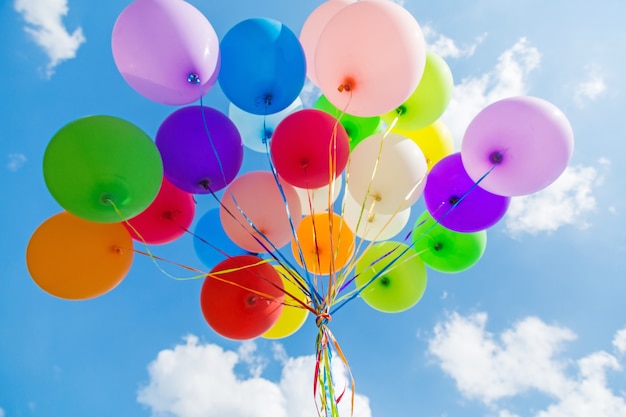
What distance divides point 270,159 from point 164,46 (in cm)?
110

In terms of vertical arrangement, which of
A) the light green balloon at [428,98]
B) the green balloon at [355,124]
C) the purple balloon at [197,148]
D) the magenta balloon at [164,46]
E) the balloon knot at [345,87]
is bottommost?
the purple balloon at [197,148]

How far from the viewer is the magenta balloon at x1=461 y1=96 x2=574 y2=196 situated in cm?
306

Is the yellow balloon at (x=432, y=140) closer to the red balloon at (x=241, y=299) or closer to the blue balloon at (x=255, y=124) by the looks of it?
the blue balloon at (x=255, y=124)

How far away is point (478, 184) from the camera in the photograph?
3.31 metres

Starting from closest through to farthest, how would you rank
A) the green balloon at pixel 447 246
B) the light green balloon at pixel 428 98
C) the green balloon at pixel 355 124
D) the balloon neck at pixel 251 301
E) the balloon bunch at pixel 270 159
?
the balloon bunch at pixel 270 159
the balloon neck at pixel 251 301
the light green balloon at pixel 428 98
the green balloon at pixel 447 246
the green balloon at pixel 355 124

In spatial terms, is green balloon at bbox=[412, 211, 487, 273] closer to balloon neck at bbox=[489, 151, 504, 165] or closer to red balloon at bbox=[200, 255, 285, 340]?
balloon neck at bbox=[489, 151, 504, 165]

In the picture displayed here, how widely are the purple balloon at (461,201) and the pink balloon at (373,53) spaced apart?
0.71 meters

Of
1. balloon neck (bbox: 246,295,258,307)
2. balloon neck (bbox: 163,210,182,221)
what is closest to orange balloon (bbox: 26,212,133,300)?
balloon neck (bbox: 163,210,182,221)

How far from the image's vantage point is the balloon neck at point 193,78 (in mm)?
3129

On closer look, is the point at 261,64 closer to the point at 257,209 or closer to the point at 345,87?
the point at 345,87

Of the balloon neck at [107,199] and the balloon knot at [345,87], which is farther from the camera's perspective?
the balloon knot at [345,87]

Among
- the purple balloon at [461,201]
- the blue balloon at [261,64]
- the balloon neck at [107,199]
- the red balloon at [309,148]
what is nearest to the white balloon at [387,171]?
the purple balloon at [461,201]

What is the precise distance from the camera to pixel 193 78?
10.3 feet

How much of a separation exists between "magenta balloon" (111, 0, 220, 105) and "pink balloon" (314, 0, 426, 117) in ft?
2.85
